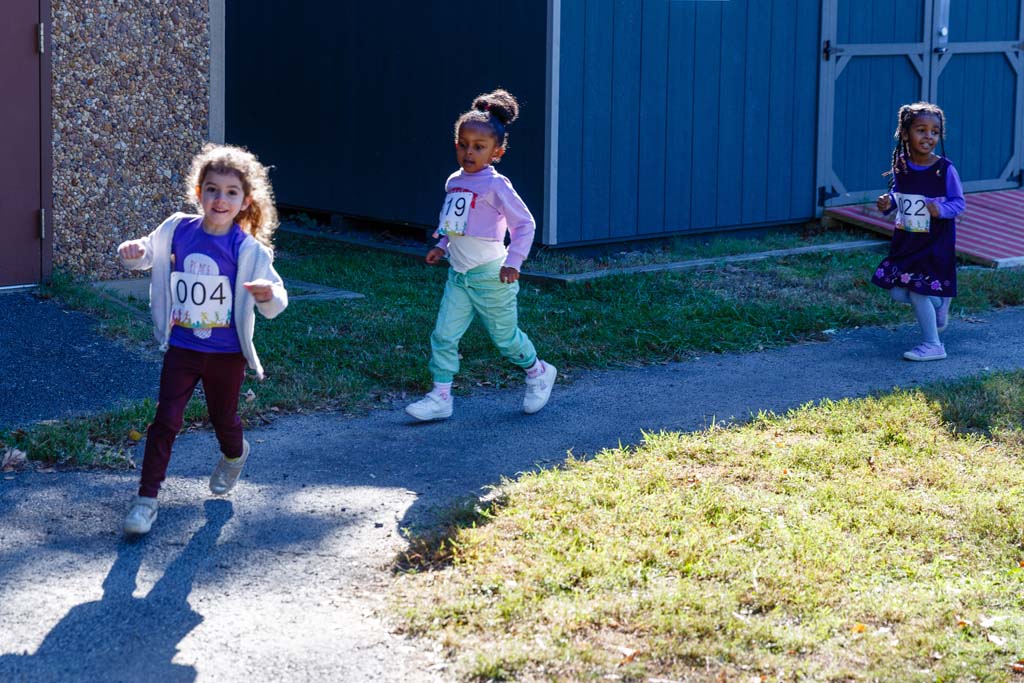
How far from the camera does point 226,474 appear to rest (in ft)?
17.1

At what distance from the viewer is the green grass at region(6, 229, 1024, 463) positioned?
22.5ft

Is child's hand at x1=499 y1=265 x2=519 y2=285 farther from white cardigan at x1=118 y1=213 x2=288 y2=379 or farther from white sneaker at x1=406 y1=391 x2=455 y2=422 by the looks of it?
white cardigan at x1=118 y1=213 x2=288 y2=379

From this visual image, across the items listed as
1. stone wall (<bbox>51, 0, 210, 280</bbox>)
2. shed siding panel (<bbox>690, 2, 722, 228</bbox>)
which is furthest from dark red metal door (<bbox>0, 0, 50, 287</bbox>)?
shed siding panel (<bbox>690, 2, 722, 228</bbox>)

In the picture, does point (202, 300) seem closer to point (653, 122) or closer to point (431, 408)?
point (431, 408)

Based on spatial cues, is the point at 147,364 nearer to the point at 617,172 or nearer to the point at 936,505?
the point at 936,505

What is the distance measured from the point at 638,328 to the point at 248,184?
150 inches

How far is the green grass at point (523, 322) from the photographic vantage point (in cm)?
687

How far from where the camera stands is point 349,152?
12344 mm

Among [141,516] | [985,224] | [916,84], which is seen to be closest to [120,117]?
[141,516]

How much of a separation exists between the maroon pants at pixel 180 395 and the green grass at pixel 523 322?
91cm

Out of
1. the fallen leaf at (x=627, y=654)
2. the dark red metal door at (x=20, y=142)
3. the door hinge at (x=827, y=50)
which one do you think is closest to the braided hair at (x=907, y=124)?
the door hinge at (x=827, y=50)

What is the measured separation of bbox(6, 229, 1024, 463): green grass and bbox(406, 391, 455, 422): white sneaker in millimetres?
382

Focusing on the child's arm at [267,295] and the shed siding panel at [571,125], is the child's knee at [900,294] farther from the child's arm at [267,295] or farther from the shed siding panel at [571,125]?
the child's arm at [267,295]

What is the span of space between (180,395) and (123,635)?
106 centimetres
